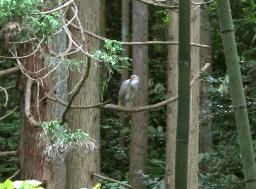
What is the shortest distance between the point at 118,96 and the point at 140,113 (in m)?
3.14

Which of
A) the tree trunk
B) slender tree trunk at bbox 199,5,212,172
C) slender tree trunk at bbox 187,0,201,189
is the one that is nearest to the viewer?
the tree trunk

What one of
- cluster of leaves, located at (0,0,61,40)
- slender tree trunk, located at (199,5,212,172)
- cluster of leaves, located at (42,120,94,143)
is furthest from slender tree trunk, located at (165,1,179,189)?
cluster of leaves, located at (0,0,61,40)

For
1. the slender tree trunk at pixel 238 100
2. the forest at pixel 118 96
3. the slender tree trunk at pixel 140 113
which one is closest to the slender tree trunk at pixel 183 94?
the forest at pixel 118 96

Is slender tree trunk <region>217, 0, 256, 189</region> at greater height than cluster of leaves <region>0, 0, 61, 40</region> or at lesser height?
lesser

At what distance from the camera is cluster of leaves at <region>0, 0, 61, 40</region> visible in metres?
3.87

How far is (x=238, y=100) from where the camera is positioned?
268 cm

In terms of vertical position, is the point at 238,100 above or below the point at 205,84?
below

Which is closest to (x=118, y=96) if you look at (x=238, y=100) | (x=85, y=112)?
(x=85, y=112)

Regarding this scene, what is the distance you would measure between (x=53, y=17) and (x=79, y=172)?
2556 millimetres

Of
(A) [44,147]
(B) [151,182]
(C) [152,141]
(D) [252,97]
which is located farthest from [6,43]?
(C) [152,141]

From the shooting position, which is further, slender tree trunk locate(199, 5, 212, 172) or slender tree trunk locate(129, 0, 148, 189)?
slender tree trunk locate(129, 0, 148, 189)

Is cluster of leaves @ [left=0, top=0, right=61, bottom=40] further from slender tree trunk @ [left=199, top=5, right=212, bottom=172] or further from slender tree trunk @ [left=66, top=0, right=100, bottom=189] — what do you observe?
slender tree trunk @ [left=199, top=5, right=212, bottom=172]

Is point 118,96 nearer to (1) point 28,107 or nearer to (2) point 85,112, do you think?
(2) point 85,112

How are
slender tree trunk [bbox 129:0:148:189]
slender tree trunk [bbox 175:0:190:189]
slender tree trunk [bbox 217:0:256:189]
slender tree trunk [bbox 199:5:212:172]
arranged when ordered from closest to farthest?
slender tree trunk [bbox 175:0:190:189] → slender tree trunk [bbox 217:0:256:189] → slender tree trunk [bbox 199:5:212:172] → slender tree trunk [bbox 129:0:148:189]
